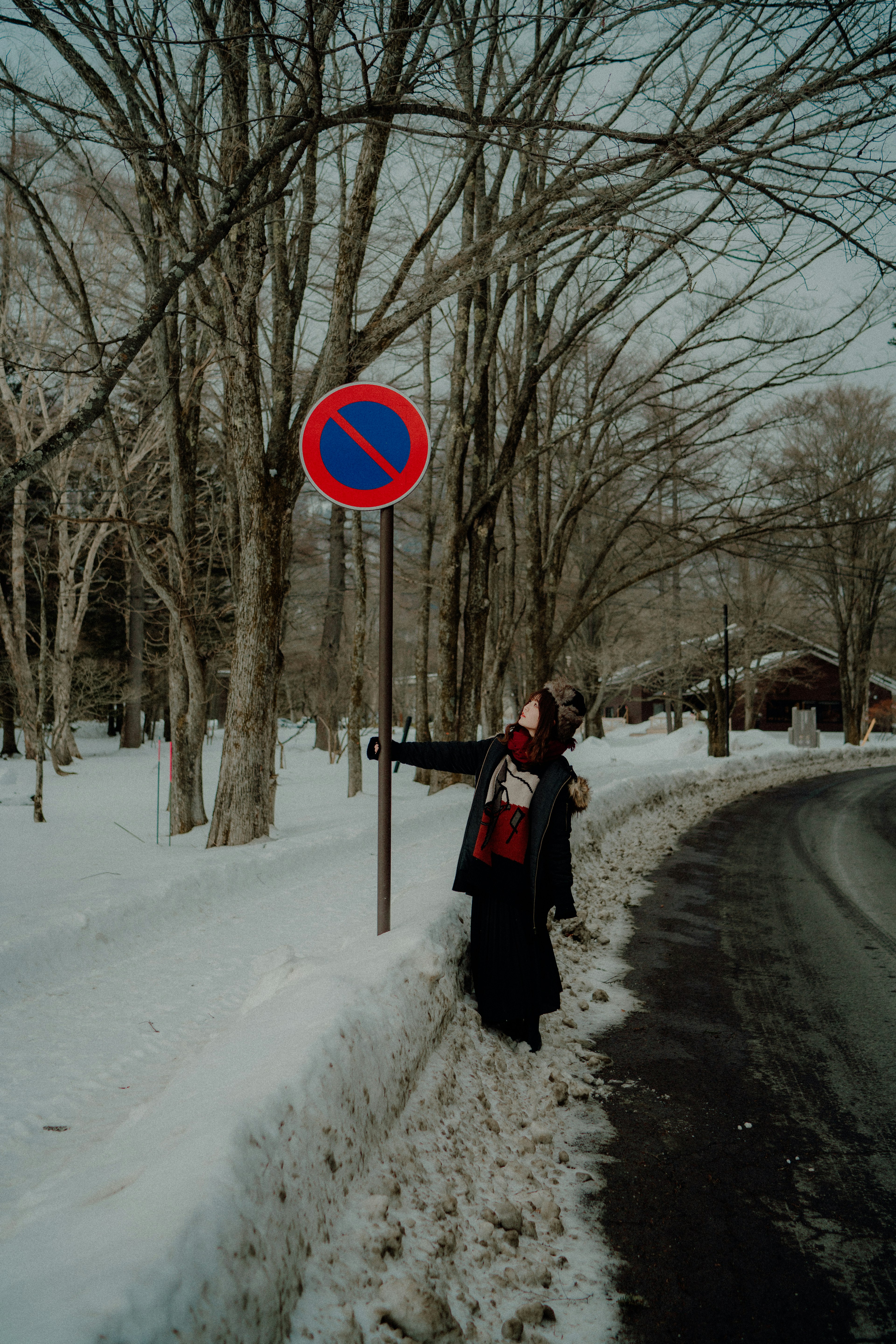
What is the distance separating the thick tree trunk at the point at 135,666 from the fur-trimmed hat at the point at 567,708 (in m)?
25.3

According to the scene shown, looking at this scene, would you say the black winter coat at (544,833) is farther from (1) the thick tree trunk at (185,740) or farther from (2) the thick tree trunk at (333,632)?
(2) the thick tree trunk at (333,632)

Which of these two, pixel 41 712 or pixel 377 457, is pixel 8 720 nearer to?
pixel 41 712

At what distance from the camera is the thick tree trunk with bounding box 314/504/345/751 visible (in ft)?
81.1

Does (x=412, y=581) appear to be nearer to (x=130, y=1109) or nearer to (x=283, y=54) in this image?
(x=283, y=54)

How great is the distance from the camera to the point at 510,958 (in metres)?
3.95

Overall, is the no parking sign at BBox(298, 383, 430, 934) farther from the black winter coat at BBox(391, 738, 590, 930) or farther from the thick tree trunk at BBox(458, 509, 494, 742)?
the thick tree trunk at BBox(458, 509, 494, 742)

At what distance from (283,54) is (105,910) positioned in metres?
5.96

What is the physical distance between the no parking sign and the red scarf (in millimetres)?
730

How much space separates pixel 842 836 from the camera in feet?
40.9

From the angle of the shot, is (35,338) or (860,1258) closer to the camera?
(860,1258)

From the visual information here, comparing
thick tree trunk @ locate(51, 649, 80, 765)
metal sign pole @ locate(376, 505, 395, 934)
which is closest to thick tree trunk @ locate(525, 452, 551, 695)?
thick tree trunk @ locate(51, 649, 80, 765)

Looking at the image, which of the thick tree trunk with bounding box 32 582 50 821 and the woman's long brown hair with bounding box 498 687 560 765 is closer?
the woman's long brown hair with bounding box 498 687 560 765

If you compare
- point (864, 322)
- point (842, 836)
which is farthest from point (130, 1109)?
point (864, 322)

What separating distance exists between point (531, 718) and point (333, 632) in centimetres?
2404
